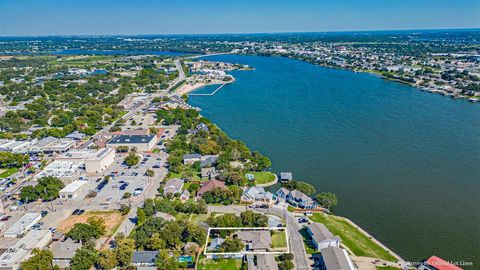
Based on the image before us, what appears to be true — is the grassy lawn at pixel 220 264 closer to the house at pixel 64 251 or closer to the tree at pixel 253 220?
the tree at pixel 253 220

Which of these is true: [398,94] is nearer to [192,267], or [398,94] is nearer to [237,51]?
[192,267]

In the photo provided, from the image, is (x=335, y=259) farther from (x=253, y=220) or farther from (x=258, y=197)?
(x=258, y=197)

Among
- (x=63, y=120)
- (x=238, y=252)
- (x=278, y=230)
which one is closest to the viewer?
(x=238, y=252)

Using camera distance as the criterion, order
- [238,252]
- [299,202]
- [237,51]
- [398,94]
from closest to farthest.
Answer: [238,252] → [299,202] → [398,94] → [237,51]

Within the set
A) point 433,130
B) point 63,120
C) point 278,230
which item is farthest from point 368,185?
point 63,120

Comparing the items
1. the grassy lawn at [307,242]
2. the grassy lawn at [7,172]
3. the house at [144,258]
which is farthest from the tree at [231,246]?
the grassy lawn at [7,172]

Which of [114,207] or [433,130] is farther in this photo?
[433,130]

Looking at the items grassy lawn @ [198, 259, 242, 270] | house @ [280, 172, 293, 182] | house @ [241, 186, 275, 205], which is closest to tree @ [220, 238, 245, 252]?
grassy lawn @ [198, 259, 242, 270]
